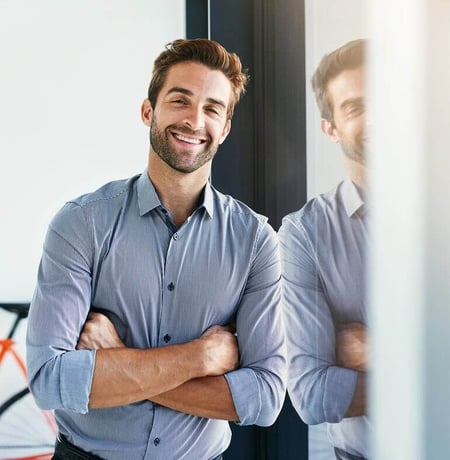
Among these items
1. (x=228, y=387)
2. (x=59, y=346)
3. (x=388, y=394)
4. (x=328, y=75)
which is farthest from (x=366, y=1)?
(x=59, y=346)

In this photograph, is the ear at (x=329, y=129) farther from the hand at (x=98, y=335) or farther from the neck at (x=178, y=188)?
the hand at (x=98, y=335)

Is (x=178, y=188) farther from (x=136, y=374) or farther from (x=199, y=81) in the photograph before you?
(x=136, y=374)

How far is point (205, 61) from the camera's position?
5.72ft

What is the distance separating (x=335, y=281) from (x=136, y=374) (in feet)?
1.83

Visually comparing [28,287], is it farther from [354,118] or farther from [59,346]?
[354,118]

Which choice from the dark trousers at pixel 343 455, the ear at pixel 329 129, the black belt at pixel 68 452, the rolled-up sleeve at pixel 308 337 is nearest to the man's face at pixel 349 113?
the ear at pixel 329 129

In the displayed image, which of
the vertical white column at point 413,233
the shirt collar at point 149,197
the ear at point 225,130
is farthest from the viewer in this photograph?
the ear at point 225,130

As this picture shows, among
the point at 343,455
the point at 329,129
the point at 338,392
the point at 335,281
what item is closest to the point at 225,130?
the point at 329,129

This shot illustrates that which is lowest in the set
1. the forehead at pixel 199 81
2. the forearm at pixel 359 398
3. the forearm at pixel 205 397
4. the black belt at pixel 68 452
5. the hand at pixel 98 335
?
the black belt at pixel 68 452

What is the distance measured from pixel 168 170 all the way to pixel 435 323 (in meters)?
0.99

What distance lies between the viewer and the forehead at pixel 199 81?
171 cm

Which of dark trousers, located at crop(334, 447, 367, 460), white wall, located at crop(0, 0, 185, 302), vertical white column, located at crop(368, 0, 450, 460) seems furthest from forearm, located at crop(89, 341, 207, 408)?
white wall, located at crop(0, 0, 185, 302)

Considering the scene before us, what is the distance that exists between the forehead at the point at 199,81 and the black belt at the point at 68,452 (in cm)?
106

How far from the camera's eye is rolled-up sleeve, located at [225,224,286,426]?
152cm
